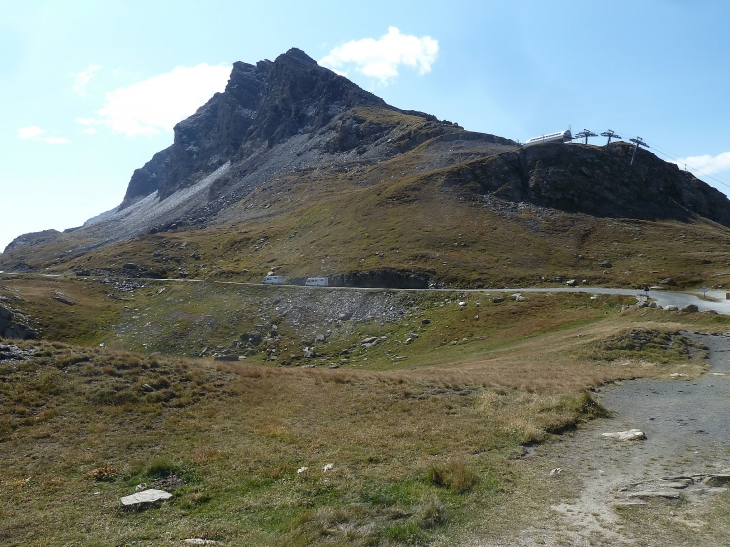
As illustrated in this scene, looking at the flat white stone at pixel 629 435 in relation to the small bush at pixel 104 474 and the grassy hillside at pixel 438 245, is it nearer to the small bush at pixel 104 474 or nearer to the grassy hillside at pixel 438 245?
the small bush at pixel 104 474

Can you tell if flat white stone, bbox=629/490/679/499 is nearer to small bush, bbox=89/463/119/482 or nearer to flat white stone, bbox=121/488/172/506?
flat white stone, bbox=121/488/172/506

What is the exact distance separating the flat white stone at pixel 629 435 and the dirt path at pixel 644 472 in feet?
0.71

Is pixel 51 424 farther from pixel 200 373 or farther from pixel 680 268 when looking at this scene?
pixel 680 268

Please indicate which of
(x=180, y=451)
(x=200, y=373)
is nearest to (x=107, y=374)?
(x=200, y=373)

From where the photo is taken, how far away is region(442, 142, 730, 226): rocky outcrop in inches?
4278

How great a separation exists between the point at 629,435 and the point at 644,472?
3497 mm

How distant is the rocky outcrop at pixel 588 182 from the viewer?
109 m

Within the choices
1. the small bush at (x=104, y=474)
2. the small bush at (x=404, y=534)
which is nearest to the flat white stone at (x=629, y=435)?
the small bush at (x=404, y=534)

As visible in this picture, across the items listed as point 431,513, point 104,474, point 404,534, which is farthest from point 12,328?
point 404,534

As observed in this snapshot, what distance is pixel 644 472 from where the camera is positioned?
12.5m

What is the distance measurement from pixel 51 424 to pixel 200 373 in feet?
25.1

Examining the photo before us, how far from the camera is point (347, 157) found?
17588cm

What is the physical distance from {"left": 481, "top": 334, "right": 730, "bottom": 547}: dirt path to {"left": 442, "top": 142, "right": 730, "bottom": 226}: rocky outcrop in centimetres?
9311

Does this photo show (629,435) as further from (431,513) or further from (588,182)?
(588,182)
